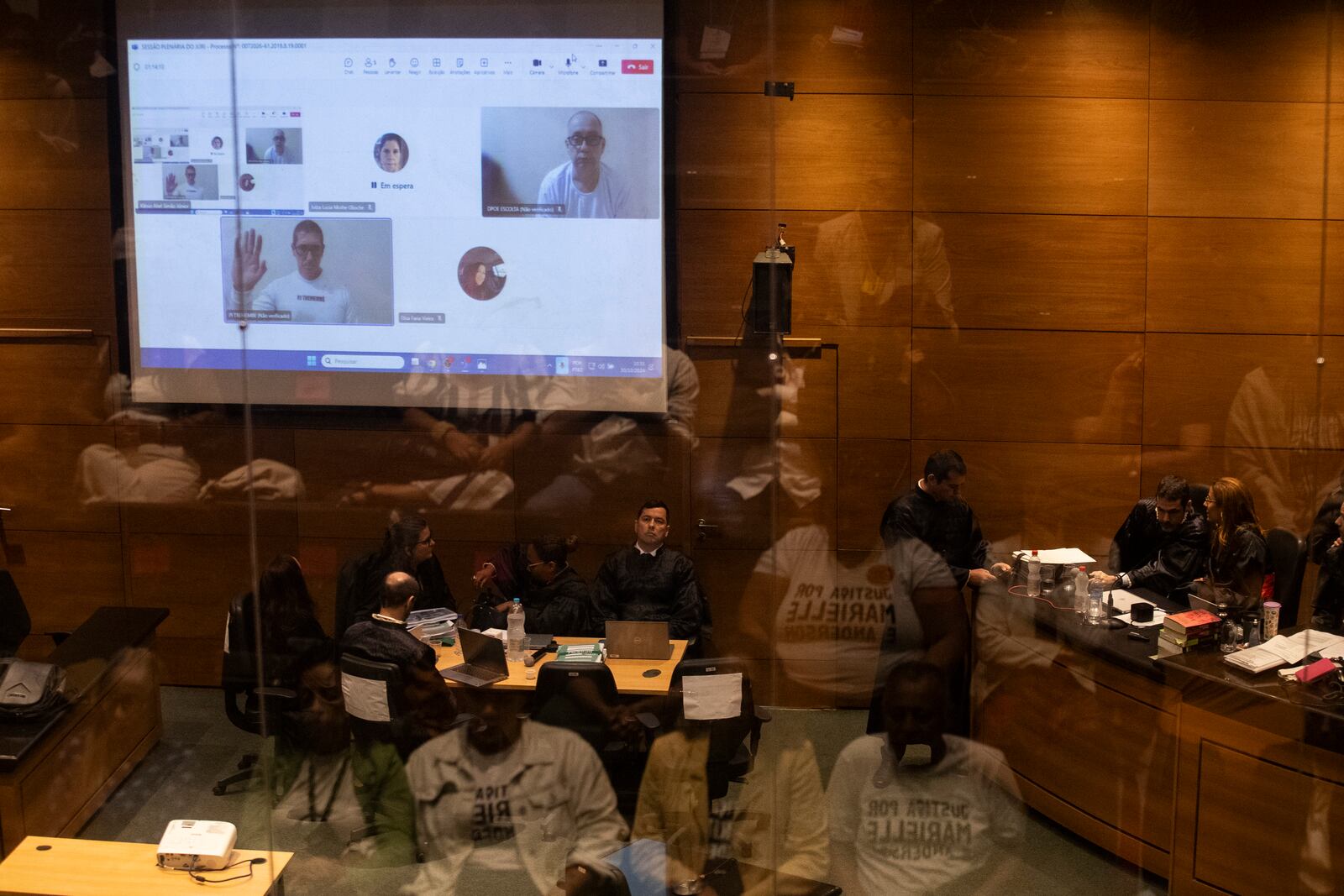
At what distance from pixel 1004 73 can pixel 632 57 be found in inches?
44.8

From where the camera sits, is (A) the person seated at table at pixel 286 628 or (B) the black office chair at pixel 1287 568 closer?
(B) the black office chair at pixel 1287 568

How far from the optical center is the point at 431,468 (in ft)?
10.6

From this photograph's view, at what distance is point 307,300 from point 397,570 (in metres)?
0.92

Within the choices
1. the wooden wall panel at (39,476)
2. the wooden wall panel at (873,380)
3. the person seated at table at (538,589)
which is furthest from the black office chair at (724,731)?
the wooden wall panel at (39,476)

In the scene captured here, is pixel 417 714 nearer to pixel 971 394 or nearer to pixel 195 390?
pixel 195 390

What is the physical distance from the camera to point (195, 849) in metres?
2.58

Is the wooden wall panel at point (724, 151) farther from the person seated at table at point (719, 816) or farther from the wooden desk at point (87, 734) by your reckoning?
the wooden desk at point (87, 734)

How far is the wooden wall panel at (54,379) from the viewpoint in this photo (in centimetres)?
309

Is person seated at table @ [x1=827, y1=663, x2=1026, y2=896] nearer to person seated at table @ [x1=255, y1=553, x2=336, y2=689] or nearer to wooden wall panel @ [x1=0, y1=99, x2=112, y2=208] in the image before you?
person seated at table @ [x1=255, y1=553, x2=336, y2=689]

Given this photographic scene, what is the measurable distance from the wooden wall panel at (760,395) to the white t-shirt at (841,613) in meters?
0.35

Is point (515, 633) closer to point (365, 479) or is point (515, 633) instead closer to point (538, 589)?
point (538, 589)

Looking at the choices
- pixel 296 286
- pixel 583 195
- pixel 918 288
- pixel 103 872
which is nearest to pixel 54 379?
pixel 296 286

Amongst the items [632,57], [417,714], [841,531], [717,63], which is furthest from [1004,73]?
[417,714]

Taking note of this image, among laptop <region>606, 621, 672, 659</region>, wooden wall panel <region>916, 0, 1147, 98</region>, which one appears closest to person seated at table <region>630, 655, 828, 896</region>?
laptop <region>606, 621, 672, 659</region>
